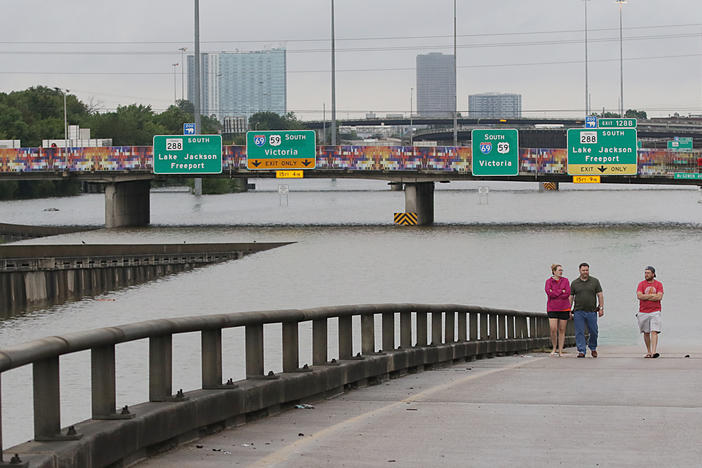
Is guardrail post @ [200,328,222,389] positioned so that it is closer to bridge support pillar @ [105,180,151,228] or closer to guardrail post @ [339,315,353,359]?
guardrail post @ [339,315,353,359]

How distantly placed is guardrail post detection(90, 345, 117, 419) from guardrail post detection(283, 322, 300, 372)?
3740 millimetres

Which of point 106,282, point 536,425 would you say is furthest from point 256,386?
point 106,282

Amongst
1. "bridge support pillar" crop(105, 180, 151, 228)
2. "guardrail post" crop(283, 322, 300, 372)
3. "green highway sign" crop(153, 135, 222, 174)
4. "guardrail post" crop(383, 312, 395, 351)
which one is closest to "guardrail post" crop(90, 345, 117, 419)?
"guardrail post" crop(283, 322, 300, 372)

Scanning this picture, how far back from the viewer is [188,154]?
7700 centimetres

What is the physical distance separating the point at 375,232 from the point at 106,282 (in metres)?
22.4

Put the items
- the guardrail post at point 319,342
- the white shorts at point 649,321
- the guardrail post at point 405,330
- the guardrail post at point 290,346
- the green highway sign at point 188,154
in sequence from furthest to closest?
the green highway sign at point 188,154
the white shorts at point 649,321
the guardrail post at point 405,330
the guardrail post at point 319,342
the guardrail post at point 290,346

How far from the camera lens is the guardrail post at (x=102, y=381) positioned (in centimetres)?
837

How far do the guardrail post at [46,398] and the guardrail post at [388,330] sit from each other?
848 cm

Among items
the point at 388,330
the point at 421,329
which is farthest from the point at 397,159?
the point at 388,330

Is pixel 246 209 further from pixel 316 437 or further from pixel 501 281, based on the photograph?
pixel 316 437

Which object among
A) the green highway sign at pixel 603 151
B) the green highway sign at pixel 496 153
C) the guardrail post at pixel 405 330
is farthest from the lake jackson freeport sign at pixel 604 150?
the guardrail post at pixel 405 330

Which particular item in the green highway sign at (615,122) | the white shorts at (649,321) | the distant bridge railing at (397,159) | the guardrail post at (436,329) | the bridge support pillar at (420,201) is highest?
the green highway sign at (615,122)

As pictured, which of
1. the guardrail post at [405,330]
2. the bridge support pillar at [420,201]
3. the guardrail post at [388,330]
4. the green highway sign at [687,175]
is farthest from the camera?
the bridge support pillar at [420,201]

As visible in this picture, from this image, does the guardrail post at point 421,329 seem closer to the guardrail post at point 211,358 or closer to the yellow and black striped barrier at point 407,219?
the guardrail post at point 211,358
